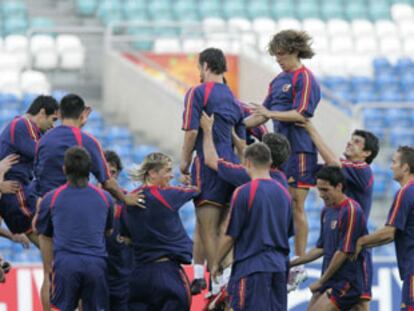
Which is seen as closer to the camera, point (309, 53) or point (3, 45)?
point (309, 53)

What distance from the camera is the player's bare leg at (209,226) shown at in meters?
13.3

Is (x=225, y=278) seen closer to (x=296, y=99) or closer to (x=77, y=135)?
(x=296, y=99)

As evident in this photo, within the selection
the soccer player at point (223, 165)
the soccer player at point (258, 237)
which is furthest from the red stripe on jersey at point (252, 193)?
the soccer player at point (223, 165)

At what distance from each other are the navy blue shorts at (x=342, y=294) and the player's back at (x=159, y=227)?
138 centimetres

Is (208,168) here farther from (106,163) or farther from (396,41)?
(396,41)

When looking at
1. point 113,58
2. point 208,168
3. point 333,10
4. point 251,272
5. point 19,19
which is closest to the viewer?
point 251,272

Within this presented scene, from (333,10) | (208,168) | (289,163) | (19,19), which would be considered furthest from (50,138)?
(333,10)

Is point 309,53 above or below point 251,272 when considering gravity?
above

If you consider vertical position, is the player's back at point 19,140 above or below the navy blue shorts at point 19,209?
above

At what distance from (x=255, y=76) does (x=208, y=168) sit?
10.8 metres

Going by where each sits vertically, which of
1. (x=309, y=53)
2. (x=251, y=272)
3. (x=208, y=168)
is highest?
(x=309, y=53)

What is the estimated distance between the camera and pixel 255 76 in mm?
23906

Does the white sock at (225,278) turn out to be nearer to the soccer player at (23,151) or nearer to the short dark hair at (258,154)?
the short dark hair at (258,154)

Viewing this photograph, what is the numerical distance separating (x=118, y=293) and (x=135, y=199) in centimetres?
127
